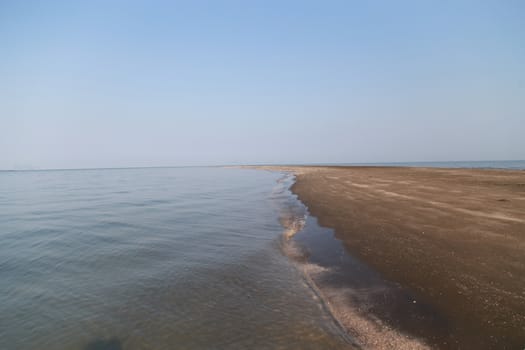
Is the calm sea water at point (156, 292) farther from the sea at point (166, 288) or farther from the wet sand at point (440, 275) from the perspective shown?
the wet sand at point (440, 275)

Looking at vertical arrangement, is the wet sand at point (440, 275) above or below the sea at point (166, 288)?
above

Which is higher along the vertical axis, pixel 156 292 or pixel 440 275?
pixel 440 275

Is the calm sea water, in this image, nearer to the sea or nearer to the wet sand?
the sea

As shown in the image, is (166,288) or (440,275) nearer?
(440,275)

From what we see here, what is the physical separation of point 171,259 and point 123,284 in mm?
1564

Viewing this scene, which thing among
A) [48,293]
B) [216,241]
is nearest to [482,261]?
[216,241]

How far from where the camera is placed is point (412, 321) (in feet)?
12.7

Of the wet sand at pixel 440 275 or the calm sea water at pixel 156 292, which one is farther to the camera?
the calm sea water at pixel 156 292

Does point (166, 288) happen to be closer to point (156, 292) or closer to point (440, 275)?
point (156, 292)

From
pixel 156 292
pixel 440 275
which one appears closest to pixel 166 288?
pixel 156 292

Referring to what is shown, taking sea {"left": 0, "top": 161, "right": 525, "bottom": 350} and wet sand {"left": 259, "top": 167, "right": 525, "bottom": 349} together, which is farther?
sea {"left": 0, "top": 161, "right": 525, "bottom": 350}

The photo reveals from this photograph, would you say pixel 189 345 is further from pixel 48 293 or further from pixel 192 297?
pixel 48 293

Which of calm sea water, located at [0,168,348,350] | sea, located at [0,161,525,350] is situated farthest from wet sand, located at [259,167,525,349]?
calm sea water, located at [0,168,348,350]

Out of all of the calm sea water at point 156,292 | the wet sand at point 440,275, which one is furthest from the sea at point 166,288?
the wet sand at point 440,275
